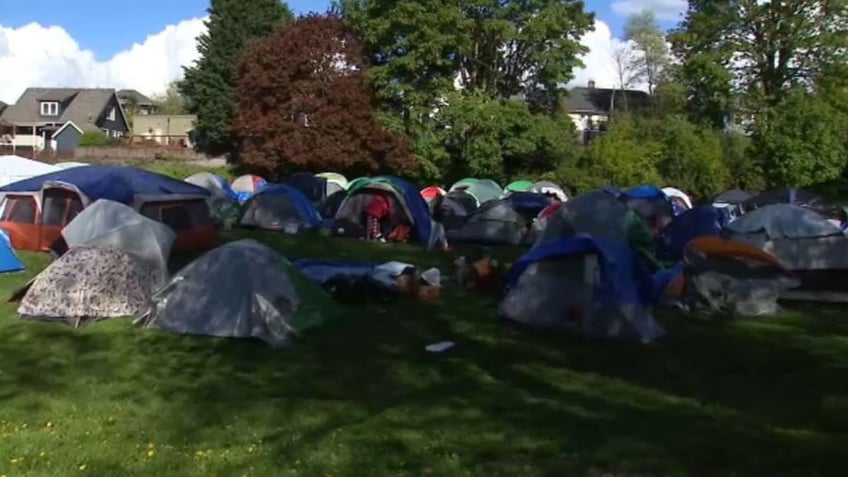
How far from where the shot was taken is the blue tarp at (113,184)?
18953mm

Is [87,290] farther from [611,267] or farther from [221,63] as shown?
[221,63]

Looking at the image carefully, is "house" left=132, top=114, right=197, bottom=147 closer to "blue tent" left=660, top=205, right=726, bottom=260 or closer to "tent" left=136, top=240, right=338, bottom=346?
"blue tent" left=660, top=205, right=726, bottom=260

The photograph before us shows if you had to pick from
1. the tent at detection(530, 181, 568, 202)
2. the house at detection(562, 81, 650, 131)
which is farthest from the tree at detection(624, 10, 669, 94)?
the tent at detection(530, 181, 568, 202)

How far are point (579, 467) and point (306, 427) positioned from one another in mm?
2341

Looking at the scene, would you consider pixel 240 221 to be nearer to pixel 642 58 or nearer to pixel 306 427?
pixel 306 427

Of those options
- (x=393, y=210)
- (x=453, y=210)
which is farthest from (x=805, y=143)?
(x=393, y=210)

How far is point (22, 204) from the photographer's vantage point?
1961 cm

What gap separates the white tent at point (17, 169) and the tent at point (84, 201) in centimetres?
923

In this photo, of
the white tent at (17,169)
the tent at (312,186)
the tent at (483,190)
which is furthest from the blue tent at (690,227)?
the white tent at (17,169)

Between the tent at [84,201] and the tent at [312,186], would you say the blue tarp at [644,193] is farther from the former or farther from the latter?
the tent at [84,201]

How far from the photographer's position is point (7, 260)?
16.5 m

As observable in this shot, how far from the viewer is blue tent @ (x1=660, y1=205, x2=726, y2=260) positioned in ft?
67.1

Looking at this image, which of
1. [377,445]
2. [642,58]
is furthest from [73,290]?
[642,58]

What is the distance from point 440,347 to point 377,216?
12.3 metres
